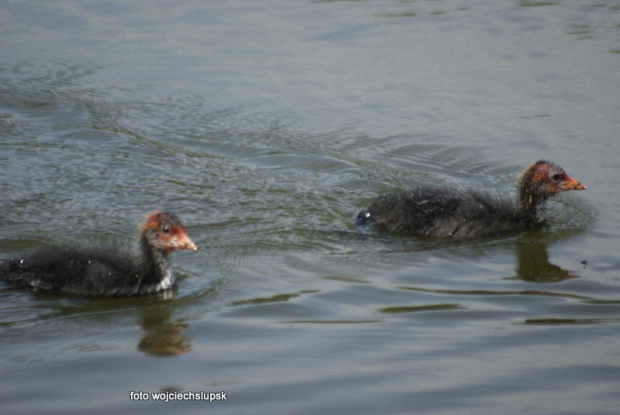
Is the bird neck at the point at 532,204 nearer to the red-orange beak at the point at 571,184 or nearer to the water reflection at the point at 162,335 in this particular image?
the red-orange beak at the point at 571,184

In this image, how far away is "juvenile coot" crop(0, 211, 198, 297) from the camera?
6879 millimetres

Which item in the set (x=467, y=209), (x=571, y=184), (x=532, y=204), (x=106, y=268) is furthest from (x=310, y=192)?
(x=106, y=268)

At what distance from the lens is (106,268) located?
6.90 meters

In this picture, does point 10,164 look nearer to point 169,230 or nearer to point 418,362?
point 169,230

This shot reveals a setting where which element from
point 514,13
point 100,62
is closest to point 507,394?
point 100,62

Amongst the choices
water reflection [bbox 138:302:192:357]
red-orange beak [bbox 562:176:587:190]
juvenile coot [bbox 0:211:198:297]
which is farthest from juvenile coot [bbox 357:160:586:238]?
water reflection [bbox 138:302:192:357]

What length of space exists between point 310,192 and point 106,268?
2.80 meters

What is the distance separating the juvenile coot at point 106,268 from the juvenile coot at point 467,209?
2028mm

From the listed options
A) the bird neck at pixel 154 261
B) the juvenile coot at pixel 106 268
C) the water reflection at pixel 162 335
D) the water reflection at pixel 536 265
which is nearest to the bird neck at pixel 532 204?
the water reflection at pixel 536 265

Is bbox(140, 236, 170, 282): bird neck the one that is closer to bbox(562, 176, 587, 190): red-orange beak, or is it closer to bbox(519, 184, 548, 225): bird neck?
bbox(519, 184, 548, 225): bird neck

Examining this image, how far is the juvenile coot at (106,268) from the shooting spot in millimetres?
6879

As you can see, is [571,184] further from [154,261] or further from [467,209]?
[154,261]

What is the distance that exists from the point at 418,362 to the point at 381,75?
7262mm

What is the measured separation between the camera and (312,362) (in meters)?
5.59
